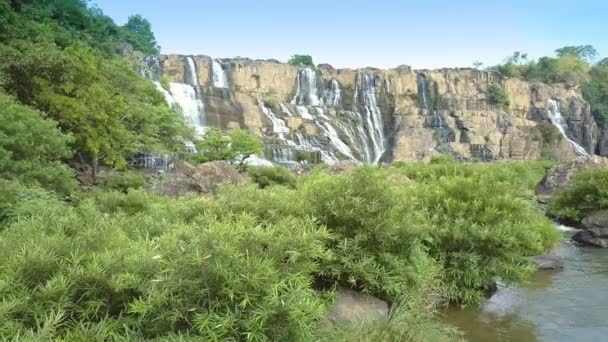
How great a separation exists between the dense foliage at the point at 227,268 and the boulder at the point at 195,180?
1013 centimetres

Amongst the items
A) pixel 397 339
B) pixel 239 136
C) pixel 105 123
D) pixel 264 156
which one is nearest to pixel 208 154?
pixel 239 136

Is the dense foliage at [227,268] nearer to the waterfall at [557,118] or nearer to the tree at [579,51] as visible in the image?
the waterfall at [557,118]

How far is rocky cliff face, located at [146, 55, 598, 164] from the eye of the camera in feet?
141

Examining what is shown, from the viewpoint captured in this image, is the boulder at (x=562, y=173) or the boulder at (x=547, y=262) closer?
the boulder at (x=547, y=262)

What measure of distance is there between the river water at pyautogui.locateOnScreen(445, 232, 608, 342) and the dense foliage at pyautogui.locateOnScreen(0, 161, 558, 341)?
986 mm

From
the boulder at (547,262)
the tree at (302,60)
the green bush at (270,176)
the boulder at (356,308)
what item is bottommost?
the boulder at (547,262)

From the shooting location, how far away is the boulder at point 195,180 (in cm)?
1639

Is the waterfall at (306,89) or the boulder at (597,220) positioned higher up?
the waterfall at (306,89)

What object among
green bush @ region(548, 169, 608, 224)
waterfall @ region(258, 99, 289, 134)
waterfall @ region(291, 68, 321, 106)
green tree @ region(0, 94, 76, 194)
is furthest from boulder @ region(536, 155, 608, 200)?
waterfall @ region(291, 68, 321, 106)

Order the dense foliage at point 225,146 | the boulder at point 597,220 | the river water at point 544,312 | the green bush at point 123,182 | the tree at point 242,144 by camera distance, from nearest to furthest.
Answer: the river water at point 544,312
the boulder at point 597,220
the green bush at point 123,182
the dense foliage at point 225,146
the tree at point 242,144

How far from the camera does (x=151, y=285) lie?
3.59 m

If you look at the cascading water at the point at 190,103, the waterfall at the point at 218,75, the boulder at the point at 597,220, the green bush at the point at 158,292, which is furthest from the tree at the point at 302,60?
the green bush at the point at 158,292

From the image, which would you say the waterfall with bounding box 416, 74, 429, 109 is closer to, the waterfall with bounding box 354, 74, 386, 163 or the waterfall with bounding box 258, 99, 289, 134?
the waterfall with bounding box 354, 74, 386, 163

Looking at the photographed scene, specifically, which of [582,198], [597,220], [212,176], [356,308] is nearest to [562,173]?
[582,198]
